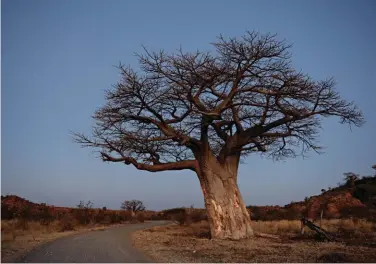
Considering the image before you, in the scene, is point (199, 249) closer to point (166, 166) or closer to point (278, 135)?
point (166, 166)

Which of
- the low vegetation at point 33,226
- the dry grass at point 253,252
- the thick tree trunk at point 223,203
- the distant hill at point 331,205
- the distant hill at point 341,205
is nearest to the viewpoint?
the dry grass at point 253,252

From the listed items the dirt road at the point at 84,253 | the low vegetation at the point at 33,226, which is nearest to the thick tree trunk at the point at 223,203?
the dirt road at the point at 84,253

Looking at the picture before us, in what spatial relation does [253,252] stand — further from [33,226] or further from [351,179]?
[351,179]

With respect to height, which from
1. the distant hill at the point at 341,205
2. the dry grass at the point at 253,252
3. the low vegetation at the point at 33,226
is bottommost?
the dry grass at the point at 253,252

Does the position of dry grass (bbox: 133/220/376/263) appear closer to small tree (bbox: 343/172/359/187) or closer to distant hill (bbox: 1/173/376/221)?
distant hill (bbox: 1/173/376/221)

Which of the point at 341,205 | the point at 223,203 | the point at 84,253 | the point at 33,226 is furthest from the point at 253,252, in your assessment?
the point at 341,205

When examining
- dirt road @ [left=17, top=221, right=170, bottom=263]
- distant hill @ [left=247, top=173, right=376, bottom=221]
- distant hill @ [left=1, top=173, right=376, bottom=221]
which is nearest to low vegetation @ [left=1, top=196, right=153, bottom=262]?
dirt road @ [left=17, top=221, right=170, bottom=263]

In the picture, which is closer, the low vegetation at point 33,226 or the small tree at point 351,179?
the low vegetation at point 33,226

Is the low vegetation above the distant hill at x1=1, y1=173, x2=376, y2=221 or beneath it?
beneath

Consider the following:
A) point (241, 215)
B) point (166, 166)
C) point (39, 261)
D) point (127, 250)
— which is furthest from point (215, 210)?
point (39, 261)

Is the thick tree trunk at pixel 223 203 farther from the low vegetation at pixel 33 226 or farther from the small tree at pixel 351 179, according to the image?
the small tree at pixel 351 179

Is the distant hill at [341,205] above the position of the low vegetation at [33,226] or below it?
above

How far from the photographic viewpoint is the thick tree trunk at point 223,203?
547 inches

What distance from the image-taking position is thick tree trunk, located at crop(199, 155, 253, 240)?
45.6 ft
